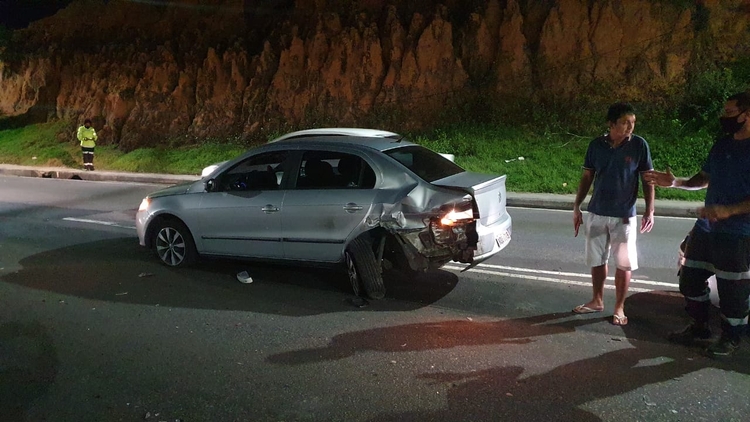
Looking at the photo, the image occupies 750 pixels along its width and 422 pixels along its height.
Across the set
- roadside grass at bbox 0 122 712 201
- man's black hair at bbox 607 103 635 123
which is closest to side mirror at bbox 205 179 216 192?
man's black hair at bbox 607 103 635 123

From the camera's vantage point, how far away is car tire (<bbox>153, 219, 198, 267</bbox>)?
22.0 feet

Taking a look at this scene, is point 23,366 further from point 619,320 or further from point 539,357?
point 619,320

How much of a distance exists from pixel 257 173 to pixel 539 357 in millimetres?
3543

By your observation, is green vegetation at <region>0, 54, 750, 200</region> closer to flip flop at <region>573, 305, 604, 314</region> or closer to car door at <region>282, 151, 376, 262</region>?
flip flop at <region>573, 305, 604, 314</region>

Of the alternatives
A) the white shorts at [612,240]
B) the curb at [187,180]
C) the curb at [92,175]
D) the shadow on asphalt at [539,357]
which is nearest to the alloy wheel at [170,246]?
the shadow on asphalt at [539,357]

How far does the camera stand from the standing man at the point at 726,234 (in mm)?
4094

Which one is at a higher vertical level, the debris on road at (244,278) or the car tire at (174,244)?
the car tire at (174,244)

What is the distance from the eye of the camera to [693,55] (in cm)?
1678

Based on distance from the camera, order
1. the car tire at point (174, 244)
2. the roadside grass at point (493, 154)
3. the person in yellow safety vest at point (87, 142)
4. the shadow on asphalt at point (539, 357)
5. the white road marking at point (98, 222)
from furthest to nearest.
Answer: the person in yellow safety vest at point (87, 142) → the roadside grass at point (493, 154) → the white road marking at point (98, 222) → the car tire at point (174, 244) → the shadow on asphalt at point (539, 357)

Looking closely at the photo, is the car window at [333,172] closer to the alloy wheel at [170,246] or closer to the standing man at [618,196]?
the alloy wheel at [170,246]

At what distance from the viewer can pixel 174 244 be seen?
6832mm

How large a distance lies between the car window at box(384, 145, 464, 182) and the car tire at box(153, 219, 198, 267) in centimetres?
254

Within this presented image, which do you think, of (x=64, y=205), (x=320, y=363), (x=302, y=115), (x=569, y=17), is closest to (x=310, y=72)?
(x=302, y=115)

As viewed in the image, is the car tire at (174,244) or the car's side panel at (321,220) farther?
the car tire at (174,244)
